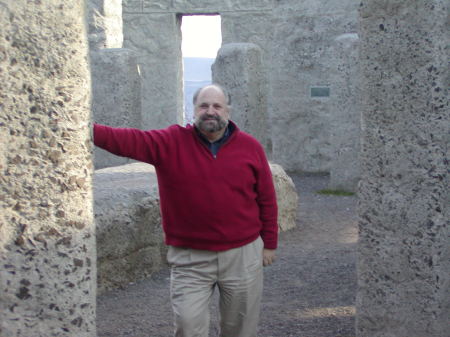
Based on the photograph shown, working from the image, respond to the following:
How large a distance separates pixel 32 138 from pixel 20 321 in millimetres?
520

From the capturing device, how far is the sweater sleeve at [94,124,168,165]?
2.90 m

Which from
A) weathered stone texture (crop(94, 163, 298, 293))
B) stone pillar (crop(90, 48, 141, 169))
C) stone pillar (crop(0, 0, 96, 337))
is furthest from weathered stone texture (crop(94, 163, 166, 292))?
stone pillar (crop(90, 48, 141, 169))

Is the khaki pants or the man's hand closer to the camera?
the khaki pants

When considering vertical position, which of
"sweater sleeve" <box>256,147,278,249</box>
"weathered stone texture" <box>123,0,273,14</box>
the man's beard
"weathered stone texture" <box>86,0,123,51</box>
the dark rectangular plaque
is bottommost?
"sweater sleeve" <box>256,147,278,249</box>

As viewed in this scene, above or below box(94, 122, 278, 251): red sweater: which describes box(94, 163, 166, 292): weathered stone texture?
below

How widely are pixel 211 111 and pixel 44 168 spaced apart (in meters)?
1.11

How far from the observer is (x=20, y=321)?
83.4 inches

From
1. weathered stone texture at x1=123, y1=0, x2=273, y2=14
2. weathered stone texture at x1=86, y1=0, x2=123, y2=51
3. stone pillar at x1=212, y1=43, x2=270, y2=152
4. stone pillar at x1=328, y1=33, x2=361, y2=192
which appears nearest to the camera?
stone pillar at x1=328, y1=33, x2=361, y2=192

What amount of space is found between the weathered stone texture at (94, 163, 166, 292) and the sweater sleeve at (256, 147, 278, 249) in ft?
6.37

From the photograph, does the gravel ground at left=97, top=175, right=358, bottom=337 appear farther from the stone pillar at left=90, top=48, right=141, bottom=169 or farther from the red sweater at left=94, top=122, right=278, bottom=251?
the stone pillar at left=90, top=48, right=141, bottom=169

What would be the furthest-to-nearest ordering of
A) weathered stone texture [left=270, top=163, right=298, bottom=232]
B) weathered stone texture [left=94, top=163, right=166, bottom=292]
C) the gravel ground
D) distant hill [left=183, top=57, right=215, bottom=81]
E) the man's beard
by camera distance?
distant hill [left=183, top=57, right=215, bottom=81] < weathered stone texture [left=270, top=163, right=298, bottom=232] < weathered stone texture [left=94, top=163, right=166, bottom=292] < the gravel ground < the man's beard

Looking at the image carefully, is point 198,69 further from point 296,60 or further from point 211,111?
point 211,111

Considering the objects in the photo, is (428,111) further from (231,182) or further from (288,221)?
(288,221)

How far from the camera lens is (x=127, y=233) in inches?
203
